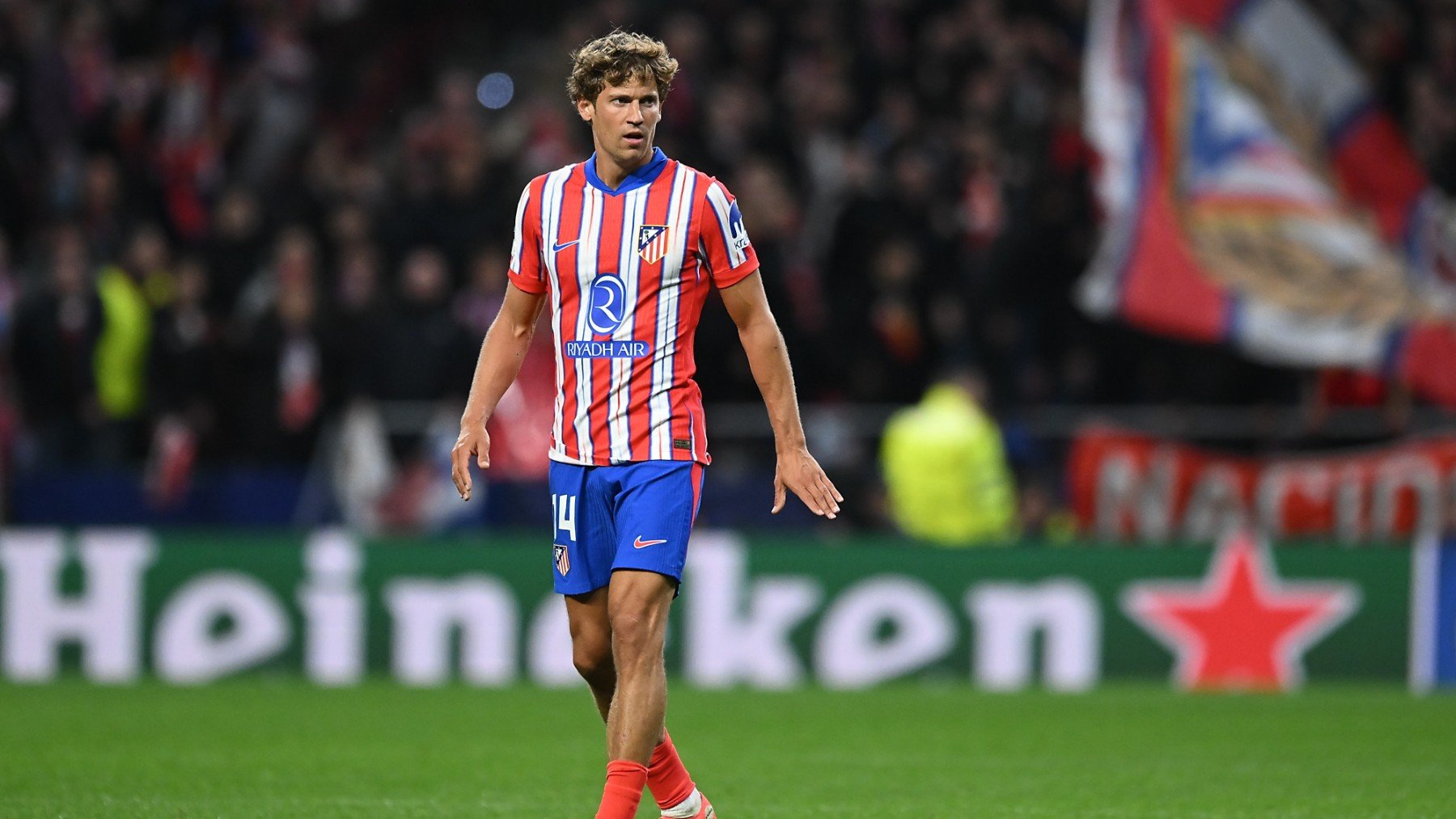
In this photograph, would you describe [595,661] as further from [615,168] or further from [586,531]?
[615,168]

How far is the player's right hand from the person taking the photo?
5.92m

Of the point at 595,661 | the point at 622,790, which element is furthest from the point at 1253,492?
the point at 622,790

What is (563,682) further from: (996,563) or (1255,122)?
(1255,122)

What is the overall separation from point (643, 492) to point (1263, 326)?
351 inches

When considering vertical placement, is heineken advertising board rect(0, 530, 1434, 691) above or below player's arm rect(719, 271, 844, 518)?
below

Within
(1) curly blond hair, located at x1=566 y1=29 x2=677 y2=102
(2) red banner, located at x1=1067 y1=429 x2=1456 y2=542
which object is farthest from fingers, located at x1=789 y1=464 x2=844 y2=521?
(2) red banner, located at x1=1067 y1=429 x2=1456 y2=542

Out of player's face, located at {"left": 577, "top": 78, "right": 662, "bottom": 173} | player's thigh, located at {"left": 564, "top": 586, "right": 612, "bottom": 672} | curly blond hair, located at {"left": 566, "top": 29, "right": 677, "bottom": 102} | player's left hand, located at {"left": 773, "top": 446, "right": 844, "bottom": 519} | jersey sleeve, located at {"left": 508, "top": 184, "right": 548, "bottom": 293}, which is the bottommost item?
player's thigh, located at {"left": 564, "top": 586, "right": 612, "bottom": 672}

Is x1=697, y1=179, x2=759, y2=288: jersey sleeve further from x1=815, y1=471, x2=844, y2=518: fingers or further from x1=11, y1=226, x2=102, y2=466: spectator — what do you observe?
x1=11, y1=226, x2=102, y2=466: spectator

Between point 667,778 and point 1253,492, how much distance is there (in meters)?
9.14

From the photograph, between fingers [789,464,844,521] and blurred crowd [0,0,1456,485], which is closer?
fingers [789,464,844,521]

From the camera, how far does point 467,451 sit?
236 inches

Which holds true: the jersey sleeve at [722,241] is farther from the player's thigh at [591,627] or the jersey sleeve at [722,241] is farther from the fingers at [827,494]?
the player's thigh at [591,627]

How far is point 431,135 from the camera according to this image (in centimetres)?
1727

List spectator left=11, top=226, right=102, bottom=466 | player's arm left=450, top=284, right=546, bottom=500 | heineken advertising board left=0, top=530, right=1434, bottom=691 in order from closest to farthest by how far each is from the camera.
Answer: player's arm left=450, top=284, right=546, bottom=500, heineken advertising board left=0, top=530, right=1434, bottom=691, spectator left=11, top=226, right=102, bottom=466
